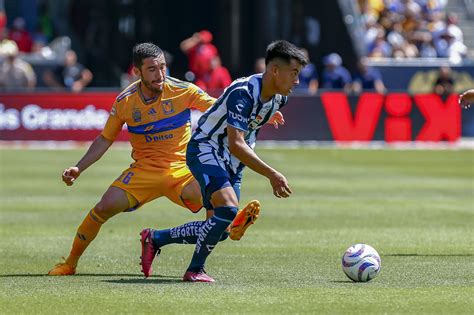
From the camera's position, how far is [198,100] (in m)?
10.7

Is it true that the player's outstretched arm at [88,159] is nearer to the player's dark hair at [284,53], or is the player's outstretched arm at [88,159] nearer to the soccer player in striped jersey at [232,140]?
the soccer player in striped jersey at [232,140]

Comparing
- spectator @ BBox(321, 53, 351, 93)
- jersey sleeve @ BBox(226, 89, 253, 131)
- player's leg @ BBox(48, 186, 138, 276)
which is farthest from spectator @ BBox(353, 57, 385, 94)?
jersey sleeve @ BBox(226, 89, 253, 131)

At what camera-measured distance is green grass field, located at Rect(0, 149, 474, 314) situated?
852 cm

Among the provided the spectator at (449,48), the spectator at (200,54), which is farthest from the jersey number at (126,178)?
the spectator at (449,48)

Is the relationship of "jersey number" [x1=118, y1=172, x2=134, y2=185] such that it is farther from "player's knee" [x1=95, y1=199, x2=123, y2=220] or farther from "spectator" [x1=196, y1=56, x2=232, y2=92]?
"spectator" [x1=196, y1=56, x2=232, y2=92]

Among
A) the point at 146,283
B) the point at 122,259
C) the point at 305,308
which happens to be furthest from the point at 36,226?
the point at 305,308

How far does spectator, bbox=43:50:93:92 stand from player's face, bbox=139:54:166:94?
2265cm

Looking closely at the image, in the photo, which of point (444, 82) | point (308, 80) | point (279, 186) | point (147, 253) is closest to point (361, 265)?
point (279, 186)

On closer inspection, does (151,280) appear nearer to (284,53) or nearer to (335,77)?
(284,53)

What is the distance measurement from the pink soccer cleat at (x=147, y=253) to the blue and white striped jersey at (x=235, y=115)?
104 centimetres

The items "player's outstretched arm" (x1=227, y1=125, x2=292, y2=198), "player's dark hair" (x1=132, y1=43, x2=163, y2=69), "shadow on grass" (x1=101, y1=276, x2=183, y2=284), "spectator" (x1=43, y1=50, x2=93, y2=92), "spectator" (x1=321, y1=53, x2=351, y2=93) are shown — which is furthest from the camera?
"spectator" (x1=43, y1=50, x2=93, y2=92)

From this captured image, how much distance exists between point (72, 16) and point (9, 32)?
6.64ft

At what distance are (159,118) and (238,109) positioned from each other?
5.54 ft

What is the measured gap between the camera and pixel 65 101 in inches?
1163
